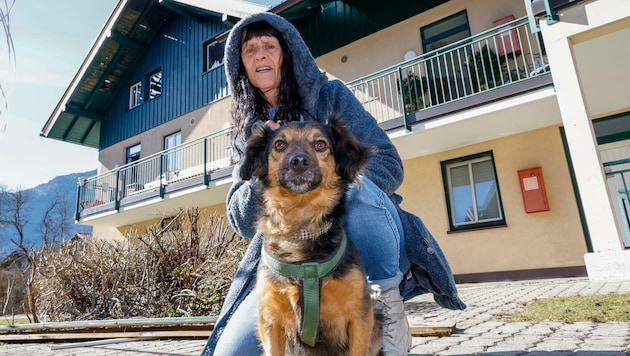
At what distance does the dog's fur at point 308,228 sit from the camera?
5.69 feet

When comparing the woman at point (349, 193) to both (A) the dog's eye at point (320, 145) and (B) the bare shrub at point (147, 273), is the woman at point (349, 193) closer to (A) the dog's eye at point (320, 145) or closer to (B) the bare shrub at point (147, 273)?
(A) the dog's eye at point (320, 145)

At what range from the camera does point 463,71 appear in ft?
33.1

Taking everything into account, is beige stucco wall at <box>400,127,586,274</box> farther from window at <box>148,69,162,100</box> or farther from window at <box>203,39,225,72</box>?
window at <box>148,69,162,100</box>

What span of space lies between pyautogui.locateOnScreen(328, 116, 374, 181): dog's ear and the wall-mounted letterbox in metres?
8.48

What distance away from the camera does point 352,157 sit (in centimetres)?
211

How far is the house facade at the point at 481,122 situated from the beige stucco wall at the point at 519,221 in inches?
1.0

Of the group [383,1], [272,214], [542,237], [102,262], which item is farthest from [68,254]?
[383,1]

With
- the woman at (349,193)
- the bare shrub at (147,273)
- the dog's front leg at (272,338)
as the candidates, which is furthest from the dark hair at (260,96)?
the bare shrub at (147,273)

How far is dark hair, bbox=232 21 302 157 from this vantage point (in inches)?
107

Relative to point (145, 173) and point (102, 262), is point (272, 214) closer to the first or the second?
point (102, 262)

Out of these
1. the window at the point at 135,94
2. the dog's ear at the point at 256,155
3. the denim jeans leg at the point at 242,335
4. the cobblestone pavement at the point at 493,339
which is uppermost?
the window at the point at 135,94

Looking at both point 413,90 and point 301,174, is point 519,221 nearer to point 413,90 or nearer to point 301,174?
point 413,90

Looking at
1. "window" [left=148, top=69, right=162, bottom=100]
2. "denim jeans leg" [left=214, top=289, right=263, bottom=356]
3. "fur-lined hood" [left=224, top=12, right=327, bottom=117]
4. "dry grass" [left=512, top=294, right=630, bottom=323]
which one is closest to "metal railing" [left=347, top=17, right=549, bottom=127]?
"dry grass" [left=512, top=294, right=630, bottom=323]

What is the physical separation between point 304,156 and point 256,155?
382 millimetres
